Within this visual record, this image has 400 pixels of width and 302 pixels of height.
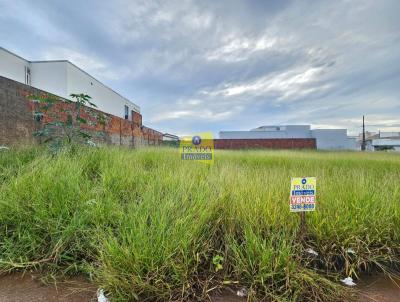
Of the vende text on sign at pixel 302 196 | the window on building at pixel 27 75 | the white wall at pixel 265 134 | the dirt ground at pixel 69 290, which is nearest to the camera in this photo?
the dirt ground at pixel 69 290

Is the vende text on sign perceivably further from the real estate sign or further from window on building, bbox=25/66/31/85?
window on building, bbox=25/66/31/85

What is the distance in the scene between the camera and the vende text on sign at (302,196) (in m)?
1.87

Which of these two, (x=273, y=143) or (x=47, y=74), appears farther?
(x=273, y=143)

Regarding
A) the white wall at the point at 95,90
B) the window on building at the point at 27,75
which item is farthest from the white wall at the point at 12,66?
the white wall at the point at 95,90

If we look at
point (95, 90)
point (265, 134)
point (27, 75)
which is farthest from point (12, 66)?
point (265, 134)

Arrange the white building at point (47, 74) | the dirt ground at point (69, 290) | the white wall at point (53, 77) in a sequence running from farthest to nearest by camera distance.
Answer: the white wall at point (53, 77)
the white building at point (47, 74)
the dirt ground at point (69, 290)

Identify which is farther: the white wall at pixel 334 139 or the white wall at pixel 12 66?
the white wall at pixel 334 139

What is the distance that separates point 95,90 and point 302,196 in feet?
→ 66.2

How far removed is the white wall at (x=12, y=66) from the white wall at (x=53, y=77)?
0.81 meters

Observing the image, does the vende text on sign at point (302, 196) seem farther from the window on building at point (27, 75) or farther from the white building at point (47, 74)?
the window on building at point (27, 75)

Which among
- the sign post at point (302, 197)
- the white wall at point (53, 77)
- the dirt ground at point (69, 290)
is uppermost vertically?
the white wall at point (53, 77)

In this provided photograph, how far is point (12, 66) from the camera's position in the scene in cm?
1326

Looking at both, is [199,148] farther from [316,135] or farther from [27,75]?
[316,135]

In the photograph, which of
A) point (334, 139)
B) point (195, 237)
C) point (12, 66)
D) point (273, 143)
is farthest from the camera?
point (334, 139)
